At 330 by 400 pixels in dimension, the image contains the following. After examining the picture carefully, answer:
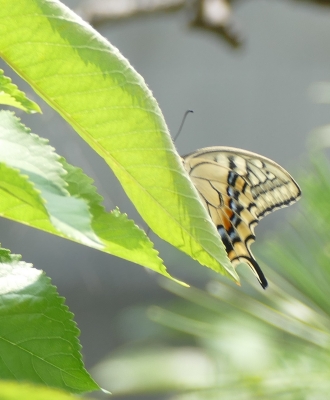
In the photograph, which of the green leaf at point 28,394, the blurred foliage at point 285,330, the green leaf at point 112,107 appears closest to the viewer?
the green leaf at point 28,394

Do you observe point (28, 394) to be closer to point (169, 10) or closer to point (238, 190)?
point (238, 190)

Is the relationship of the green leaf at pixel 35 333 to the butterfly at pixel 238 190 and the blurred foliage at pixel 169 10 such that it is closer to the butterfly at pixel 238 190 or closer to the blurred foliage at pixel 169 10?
the butterfly at pixel 238 190

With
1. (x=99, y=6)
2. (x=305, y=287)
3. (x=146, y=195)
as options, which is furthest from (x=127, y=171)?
(x=99, y=6)

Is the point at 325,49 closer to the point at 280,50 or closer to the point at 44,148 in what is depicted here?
the point at 280,50

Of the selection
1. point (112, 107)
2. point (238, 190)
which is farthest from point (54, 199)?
point (238, 190)

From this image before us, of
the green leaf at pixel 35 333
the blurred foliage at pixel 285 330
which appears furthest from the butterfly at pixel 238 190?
the green leaf at pixel 35 333
